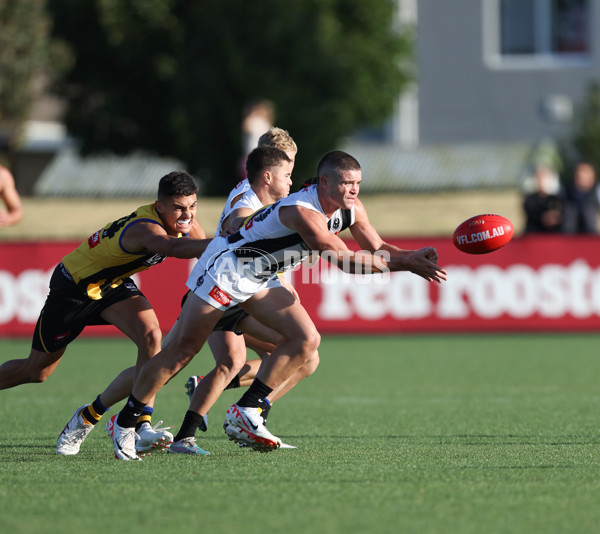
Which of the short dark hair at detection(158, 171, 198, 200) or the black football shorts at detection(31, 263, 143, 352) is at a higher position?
the short dark hair at detection(158, 171, 198, 200)

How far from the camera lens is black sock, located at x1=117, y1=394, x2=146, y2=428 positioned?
20.7 ft

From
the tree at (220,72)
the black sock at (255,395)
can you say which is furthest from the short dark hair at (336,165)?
the tree at (220,72)

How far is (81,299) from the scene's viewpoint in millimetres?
7023

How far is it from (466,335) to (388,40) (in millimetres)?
16200

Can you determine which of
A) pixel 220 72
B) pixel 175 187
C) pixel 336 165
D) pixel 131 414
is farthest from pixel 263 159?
pixel 220 72

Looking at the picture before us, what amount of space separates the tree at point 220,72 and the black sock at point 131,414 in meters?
18.6

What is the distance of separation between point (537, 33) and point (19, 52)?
15.1 metres

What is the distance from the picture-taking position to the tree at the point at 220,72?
83.2 feet

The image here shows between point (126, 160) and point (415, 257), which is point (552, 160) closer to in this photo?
point (126, 160)

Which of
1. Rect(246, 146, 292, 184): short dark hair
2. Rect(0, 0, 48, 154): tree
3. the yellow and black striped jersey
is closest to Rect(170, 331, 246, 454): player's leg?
the yellow and black striped jersey

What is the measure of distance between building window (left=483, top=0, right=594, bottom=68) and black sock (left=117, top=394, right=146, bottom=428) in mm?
25340

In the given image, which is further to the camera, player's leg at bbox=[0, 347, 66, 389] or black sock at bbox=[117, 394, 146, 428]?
player's leg at bbox=[0, 347, 66, 389]

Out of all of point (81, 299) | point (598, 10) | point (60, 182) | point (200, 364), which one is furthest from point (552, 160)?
point (81, 299)

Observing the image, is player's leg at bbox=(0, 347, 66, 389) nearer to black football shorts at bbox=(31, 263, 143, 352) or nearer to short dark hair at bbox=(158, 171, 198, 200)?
black football shorts at bbox=(31, 263, 143, 352)
